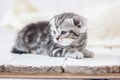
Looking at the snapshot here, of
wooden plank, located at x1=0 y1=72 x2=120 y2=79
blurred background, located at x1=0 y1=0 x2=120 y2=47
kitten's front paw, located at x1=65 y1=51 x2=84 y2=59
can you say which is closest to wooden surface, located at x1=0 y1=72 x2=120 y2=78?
wooden plank, located at x1=0 y1=72 x2=120 y2=79

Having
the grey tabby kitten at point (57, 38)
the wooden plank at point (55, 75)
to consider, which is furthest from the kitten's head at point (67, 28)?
the wooden plank at point (55, 75)

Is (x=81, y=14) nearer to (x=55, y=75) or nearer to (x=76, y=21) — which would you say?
(x=76, y=21)

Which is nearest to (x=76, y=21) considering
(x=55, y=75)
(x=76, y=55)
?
(x=76, y=55)

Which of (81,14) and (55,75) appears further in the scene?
(81,14)

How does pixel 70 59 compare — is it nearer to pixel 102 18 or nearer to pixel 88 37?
pixel 88 37

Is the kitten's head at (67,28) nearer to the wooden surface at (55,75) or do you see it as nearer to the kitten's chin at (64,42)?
the kitten's chin at (64,42)

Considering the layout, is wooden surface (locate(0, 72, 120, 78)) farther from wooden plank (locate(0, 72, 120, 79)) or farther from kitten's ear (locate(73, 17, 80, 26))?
kitten's ear (locate(73, 17, 80, 26))

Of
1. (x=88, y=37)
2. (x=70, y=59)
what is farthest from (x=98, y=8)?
(x=70, y=59)
